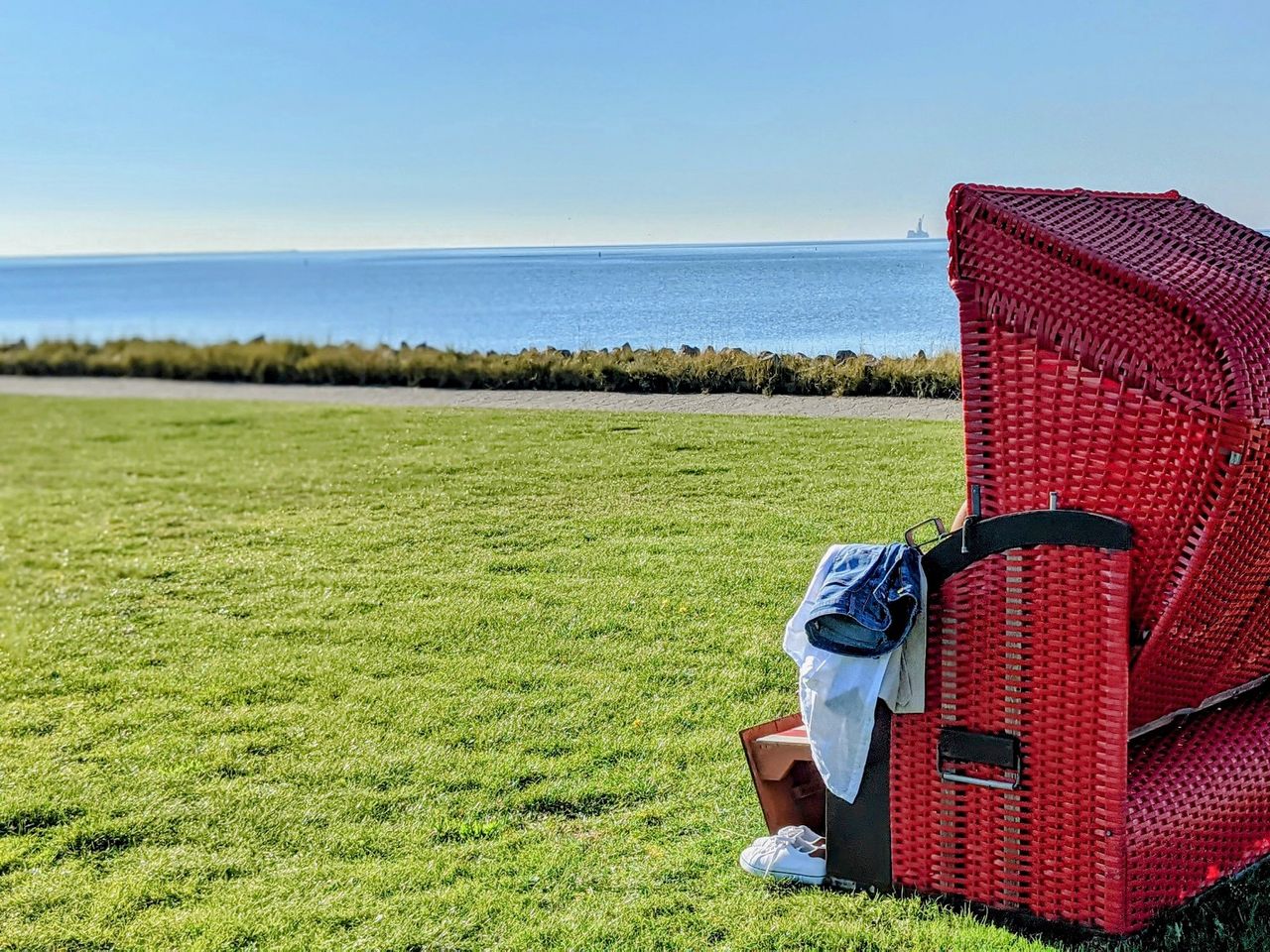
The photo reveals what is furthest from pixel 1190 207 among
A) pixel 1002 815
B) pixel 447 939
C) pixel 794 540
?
pixel 794 540

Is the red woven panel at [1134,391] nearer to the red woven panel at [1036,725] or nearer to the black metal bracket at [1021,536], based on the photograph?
the black metal bracket at [1021,536]

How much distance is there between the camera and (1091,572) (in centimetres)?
276

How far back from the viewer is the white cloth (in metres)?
2.97

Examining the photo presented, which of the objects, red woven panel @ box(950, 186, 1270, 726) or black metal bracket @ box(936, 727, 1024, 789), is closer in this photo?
red woven panel @ box(950, 186, 1270, 726)

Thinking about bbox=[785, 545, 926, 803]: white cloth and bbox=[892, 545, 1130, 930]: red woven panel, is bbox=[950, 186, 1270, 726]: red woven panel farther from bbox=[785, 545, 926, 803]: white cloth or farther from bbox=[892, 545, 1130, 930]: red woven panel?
bbox=[785, 545, 926, 803]: white cloth

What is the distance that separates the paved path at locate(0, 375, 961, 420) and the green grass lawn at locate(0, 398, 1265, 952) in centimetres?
237

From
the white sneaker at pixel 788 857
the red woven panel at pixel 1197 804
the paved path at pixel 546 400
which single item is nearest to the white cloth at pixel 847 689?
the white sneaker at pixel 788 857

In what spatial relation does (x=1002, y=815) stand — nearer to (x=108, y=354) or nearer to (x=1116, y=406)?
(x=1116, y=406)

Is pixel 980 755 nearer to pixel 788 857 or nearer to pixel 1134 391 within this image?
pixel 788 857

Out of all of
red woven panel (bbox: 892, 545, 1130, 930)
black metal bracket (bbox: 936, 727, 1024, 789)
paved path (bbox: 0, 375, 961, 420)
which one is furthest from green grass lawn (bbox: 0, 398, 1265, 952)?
paved path (bbox: 0, 375, 961, 420)

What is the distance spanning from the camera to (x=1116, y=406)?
268cm

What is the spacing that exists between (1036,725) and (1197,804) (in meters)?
0.59

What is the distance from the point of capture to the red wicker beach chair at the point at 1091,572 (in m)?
2.63

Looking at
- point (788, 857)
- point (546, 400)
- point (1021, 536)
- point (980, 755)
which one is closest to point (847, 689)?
point (980, 755)
